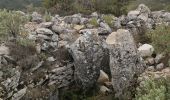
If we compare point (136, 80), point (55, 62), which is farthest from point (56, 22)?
point (136, 80)

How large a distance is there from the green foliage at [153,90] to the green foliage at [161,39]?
372 cm

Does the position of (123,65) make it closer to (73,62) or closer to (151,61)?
(151,61)

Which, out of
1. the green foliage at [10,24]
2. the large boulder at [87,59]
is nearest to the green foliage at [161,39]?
the large boulder at [87,59]

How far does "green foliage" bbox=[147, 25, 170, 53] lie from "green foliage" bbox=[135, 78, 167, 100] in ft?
12.2

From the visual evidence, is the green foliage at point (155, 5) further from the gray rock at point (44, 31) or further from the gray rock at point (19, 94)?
the gray rock at point (19, 94)

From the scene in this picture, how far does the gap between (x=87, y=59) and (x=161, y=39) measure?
418cm

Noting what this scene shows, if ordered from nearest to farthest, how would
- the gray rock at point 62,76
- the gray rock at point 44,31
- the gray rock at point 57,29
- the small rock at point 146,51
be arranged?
1. the gray rock at point 62,76
2. the small rock at point 146,51
3. the gray rock at point 44,31
4. the gray rock at point 57,29

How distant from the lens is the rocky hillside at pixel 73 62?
19891 mm

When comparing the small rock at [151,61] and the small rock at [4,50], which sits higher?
the small rock at [4,50]

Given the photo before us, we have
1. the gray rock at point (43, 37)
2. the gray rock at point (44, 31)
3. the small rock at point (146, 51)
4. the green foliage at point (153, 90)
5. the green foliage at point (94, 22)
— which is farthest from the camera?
the green foliage at point (94, 22)

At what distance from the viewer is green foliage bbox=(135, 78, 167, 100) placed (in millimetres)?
15711

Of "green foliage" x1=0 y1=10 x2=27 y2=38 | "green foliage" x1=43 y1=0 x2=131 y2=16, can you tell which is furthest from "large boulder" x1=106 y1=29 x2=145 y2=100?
"green foliage" x1=43 y1=0 x2=131 y2=16

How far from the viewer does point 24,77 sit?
20.7 metres

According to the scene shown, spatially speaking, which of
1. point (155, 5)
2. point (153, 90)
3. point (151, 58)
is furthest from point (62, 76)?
point (155, 5)
